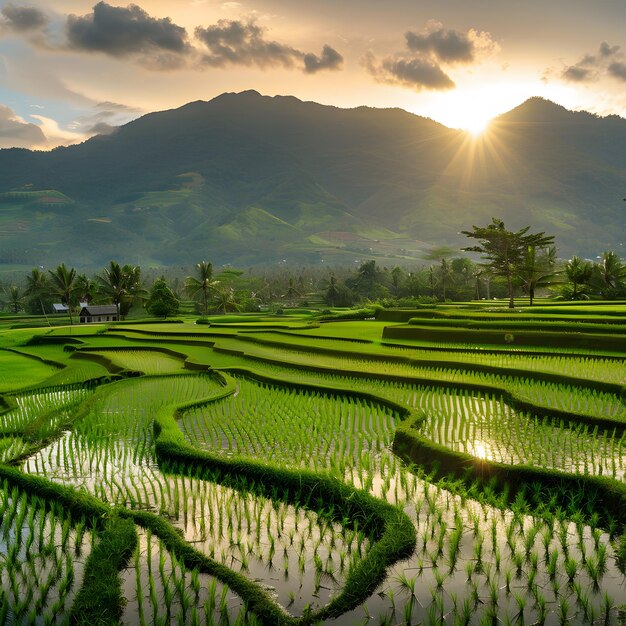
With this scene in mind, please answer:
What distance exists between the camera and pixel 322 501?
824 cm

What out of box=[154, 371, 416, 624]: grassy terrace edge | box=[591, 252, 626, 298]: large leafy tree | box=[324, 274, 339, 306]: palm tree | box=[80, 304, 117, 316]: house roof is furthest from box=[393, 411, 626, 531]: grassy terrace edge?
box=[324, 274, 339, 306]: palm tree

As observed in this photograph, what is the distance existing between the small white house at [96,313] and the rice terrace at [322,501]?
5135 centimetres

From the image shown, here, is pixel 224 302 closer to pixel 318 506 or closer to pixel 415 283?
pixel 415 283

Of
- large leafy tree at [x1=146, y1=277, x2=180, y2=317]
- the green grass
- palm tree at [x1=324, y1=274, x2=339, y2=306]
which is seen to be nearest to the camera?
the green grass

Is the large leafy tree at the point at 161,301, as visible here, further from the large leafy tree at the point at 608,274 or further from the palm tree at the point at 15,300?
the large leafy tree at the point at 608,274

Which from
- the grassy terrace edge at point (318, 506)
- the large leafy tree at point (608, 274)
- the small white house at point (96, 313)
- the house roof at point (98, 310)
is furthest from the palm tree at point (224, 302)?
the grassy terrace edge at point (318, 506)

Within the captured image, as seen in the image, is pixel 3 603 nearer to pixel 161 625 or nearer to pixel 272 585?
pixel 161 625

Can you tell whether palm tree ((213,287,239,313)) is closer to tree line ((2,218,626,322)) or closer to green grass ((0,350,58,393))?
tree line ((2,218,626,322))

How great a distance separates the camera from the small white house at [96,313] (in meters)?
66.2

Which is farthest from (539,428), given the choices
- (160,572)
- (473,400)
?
(160,572)

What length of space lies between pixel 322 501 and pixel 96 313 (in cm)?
6401

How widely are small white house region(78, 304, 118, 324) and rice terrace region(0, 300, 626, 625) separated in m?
51.4

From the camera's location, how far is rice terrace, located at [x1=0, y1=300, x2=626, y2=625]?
19.4 ft

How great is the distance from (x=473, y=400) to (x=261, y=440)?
5779 mm
